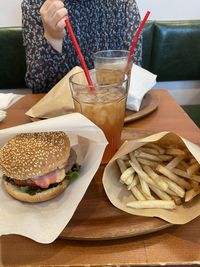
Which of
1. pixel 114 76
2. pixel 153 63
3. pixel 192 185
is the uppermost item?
pixel 114 76

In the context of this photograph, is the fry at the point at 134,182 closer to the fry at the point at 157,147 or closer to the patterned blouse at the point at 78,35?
the fry at the point at 157,147

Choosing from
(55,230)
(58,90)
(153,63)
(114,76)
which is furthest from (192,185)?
(153,63)

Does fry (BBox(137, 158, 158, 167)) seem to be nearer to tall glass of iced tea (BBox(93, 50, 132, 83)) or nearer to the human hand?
tall glass of iced tea (BBox(93, 50, 132, 83))

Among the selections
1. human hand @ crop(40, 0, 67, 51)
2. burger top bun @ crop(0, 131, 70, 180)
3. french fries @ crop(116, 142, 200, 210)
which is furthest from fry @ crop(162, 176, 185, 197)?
human hand @ crop(40, 0, 67, 51)

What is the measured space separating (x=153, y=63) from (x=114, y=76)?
1.56 meters

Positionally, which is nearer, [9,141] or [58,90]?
[9,141]

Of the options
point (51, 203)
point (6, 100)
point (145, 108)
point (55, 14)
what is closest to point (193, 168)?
Result: point (51, 203)

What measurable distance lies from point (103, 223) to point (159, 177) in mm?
206

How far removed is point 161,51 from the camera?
8.89ft

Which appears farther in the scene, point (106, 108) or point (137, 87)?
point (137, 87)

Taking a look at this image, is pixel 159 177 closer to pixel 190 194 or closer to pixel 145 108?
pixel 190 194

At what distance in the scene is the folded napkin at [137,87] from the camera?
1451 millimetres

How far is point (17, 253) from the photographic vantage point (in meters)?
0.77

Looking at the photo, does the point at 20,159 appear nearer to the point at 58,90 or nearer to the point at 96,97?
the point at 96,97
